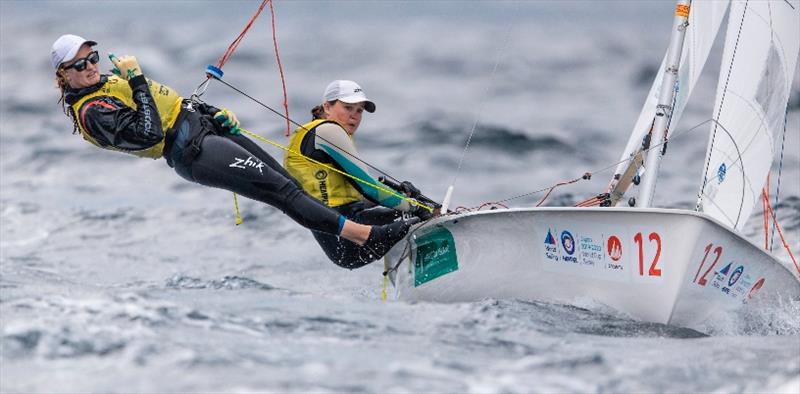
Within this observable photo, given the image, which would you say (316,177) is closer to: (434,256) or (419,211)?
(419,211)

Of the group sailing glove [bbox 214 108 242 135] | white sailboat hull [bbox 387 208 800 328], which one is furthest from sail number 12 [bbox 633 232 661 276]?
sailing glove [bbox 214 108 242 135]

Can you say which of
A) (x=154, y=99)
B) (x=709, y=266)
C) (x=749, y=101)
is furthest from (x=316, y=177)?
(x=749, y=101)

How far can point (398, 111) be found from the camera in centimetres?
1430

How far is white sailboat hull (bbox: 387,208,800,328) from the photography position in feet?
17.1

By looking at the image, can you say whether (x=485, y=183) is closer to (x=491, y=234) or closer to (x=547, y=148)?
(x=547, y=148)

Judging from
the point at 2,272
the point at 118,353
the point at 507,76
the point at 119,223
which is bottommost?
the point at 118,353

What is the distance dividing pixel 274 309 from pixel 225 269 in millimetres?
3636

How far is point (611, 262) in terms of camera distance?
535cm

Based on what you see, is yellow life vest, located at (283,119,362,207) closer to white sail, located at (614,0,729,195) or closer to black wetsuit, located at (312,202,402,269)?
black wetsuit, located at (312,202,402,269)

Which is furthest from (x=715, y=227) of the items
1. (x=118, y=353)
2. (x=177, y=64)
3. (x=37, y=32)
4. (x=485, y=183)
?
(x=37, y=32)

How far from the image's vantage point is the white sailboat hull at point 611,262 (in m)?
5.20

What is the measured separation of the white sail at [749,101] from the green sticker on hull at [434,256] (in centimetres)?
148

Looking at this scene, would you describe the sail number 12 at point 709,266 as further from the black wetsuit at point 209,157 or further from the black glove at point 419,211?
the black wetsuit at point 209,157

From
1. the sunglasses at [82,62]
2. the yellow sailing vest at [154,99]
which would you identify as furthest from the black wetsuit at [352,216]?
the sunglasses at [82,62]
